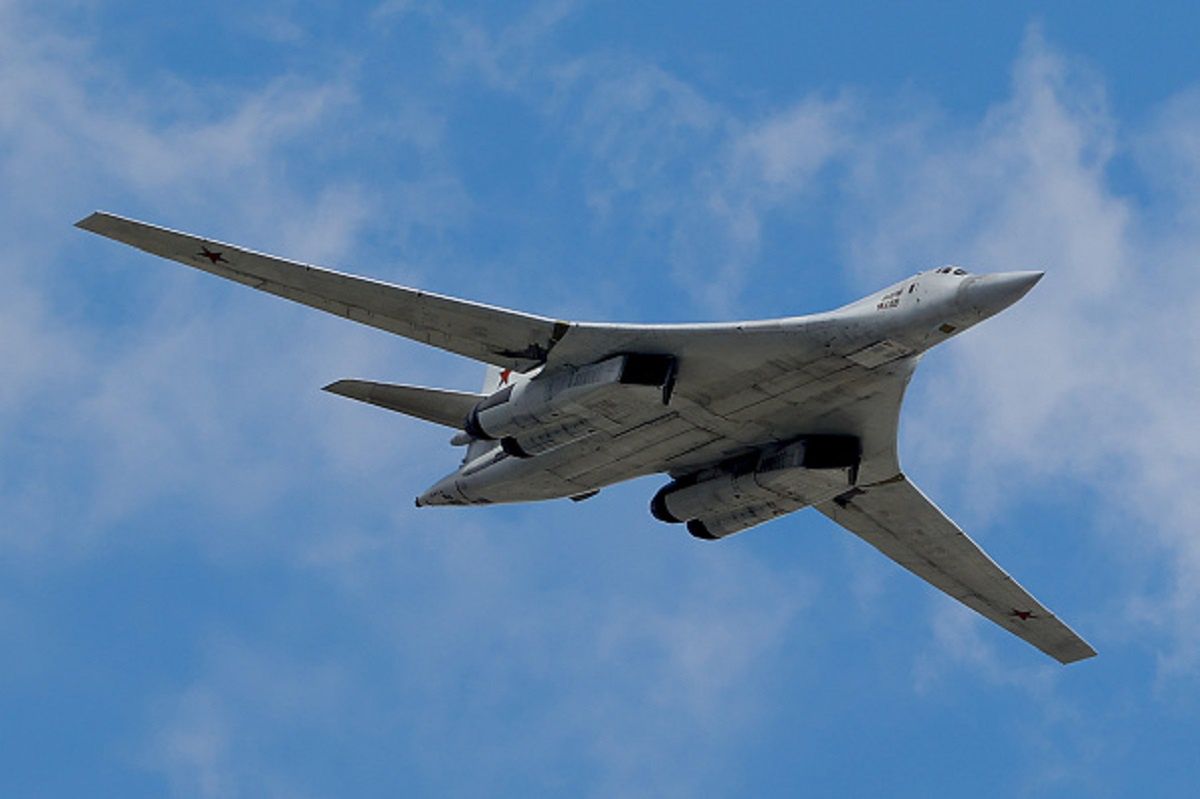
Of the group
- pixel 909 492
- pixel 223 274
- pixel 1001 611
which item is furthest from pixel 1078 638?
pixel 223 274

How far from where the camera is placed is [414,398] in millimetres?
51781

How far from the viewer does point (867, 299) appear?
44.0m

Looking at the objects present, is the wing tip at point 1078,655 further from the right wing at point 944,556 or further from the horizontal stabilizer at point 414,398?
the horizontal stabilizer at point 414,398

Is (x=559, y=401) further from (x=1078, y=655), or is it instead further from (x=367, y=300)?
(x=1078, y=655)

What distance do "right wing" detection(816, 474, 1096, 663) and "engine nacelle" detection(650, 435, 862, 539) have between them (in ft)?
7.45

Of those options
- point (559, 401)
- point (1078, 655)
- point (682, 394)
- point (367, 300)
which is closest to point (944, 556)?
point (1078, 655)

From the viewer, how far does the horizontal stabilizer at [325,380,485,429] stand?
51531 mm

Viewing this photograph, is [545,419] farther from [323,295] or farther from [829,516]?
[829,516]

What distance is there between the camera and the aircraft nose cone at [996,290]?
41906mm

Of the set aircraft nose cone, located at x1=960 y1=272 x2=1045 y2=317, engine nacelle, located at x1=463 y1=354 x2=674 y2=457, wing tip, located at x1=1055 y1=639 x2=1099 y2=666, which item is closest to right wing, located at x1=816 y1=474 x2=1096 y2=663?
wing tip, located at x1=1055 y1=639 x2=1099 y2=666

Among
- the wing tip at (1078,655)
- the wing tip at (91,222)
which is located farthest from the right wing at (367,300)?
the wing tip at (1078,655)

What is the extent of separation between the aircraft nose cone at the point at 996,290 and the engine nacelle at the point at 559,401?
21.1ft

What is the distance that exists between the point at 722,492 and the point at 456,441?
6.83m

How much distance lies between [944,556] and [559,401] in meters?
12.5
